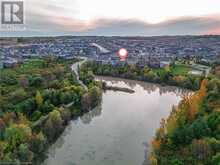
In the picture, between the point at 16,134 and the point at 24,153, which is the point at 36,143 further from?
the point at 24,153

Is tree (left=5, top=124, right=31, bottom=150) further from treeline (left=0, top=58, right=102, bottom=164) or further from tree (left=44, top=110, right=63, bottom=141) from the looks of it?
tree (left=44, top=110, right=63, bottom=141)

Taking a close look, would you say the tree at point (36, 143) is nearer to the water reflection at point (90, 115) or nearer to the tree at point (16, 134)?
the tree at point (16, 134)

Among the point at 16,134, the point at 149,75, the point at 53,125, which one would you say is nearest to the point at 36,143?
the point at 16,134

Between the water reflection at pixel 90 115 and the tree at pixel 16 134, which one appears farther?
the water reflection at pixel 90 115

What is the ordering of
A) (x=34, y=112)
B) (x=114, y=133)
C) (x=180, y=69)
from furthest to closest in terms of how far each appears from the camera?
(x=180, y=69) < (x=114, y=133) < (x=34, y=112)

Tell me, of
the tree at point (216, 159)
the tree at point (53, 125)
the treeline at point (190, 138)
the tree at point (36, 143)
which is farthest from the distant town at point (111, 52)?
the tree at point (216, 159)

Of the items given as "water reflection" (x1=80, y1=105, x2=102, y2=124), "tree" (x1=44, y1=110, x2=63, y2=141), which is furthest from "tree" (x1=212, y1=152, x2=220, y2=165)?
"water reflection" (x1=80, y1=105, x2=102, y2=124)
